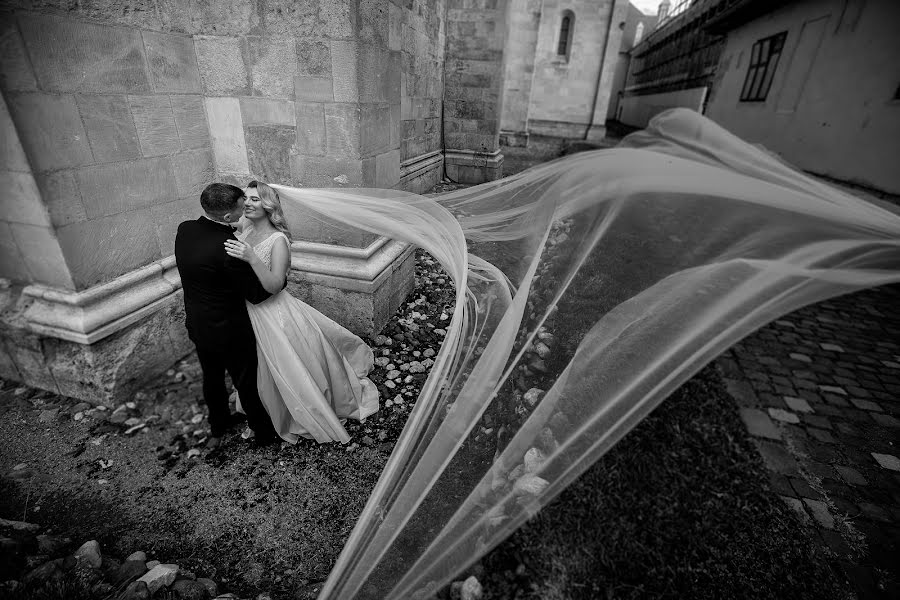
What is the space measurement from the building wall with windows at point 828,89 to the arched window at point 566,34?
32.0ft

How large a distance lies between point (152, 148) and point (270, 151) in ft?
2.91

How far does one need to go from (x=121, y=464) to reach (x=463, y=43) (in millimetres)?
9672

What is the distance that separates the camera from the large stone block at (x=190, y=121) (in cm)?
341

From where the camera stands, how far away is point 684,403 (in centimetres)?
347

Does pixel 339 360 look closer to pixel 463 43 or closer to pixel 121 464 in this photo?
pixel 121 464

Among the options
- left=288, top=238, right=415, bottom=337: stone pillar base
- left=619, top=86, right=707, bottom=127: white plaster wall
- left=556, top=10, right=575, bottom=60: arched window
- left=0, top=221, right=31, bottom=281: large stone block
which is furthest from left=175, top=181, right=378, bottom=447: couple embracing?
left=556, top=10, right=575, bottom=60: arched window

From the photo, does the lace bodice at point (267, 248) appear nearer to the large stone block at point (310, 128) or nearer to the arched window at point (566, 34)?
the large stone block at point (310, 128)

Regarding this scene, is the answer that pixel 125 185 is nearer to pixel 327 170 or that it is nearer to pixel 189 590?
pixel 327 170

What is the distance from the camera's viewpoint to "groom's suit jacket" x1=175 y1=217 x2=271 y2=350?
2.29 m

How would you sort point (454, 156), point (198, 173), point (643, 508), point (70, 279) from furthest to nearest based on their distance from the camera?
1. point (454, 156)
2. point (198, 173)
3. point (70, 279)
4. point (643, 508)

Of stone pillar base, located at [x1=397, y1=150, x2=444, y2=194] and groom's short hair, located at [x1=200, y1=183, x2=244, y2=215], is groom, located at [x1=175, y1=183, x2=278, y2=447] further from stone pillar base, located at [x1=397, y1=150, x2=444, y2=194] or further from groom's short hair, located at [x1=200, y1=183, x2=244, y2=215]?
stone pillar base, located at [x1=397, y1=150, x2=444, y2=194]

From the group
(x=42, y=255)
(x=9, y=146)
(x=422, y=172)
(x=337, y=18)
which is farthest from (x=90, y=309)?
(x=422, y=172)

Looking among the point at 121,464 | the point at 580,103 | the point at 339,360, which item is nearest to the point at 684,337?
the point at 339,360

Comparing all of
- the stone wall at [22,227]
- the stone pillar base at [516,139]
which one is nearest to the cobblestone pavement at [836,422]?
the stone wall at [22,227]
